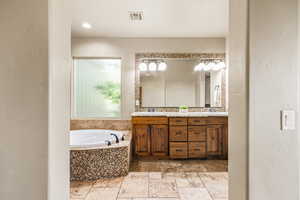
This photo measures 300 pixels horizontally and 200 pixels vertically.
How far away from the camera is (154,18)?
126 inches

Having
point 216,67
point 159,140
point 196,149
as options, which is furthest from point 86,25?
point 196,149

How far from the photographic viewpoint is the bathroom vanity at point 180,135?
3662mm

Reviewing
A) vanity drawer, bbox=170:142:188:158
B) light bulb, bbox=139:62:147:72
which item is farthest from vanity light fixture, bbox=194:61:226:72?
vanity drawer, bbox=170:142:188:158

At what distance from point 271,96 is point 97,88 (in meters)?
3.82

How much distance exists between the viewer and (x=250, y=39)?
0.95 meters

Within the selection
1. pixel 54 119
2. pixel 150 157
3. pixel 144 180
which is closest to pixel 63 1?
pixel 54 119

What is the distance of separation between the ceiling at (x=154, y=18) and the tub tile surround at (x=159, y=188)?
2.46 m

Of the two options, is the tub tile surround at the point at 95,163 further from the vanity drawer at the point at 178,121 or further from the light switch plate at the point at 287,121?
the light switch plate at the point at 287,121

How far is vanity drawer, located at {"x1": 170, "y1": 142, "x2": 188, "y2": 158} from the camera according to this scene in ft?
12.0

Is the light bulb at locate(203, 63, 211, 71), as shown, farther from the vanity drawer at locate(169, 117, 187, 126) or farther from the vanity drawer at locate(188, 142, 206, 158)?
the vanity drawer at locate(188, 142, 206, 158)

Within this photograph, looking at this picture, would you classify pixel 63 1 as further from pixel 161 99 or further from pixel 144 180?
pixel 161 99

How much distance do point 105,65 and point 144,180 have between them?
2634mm

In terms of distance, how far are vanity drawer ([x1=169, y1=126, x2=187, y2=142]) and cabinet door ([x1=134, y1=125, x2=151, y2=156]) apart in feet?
1.45

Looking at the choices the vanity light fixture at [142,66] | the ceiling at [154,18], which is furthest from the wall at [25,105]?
the vanity light fixture at [142,66]
